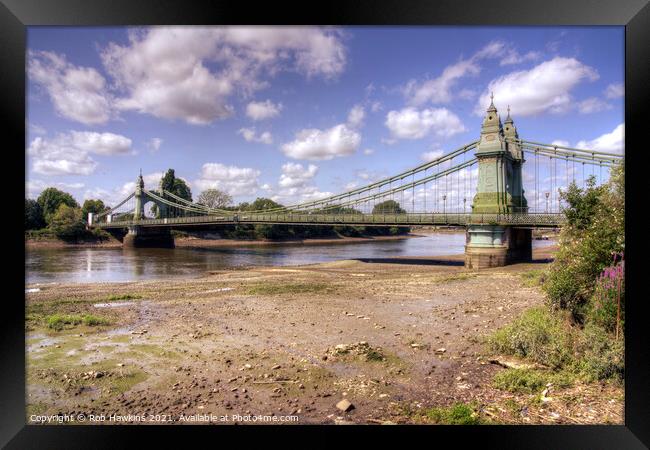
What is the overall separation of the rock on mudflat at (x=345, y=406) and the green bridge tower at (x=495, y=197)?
15927 mm

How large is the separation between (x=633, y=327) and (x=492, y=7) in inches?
162

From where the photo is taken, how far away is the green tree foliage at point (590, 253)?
5234 millimetres

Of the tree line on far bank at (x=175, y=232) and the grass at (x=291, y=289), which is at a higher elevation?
the tree line on far bank at (x=175, y=232)

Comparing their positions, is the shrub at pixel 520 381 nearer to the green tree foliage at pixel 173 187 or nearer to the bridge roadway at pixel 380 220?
the bridge roadway at pixel 380 220

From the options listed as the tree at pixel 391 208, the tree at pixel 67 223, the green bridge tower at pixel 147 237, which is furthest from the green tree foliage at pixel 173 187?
the tree at pixel 391 208

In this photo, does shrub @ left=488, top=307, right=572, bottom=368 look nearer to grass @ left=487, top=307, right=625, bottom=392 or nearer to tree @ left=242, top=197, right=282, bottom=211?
grass @ left=487, top=307, right=625, bottom=392

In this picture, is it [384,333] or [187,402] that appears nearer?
[187,402]

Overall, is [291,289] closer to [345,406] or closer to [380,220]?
[345,406]

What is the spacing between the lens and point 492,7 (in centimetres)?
397

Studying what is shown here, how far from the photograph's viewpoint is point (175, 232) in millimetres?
38781

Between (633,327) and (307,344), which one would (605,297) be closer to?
(633,327)

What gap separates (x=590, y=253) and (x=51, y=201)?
27.6 metres

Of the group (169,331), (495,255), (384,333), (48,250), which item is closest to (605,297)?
(384,333)

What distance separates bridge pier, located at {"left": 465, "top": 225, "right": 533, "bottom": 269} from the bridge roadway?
1.79 ft
